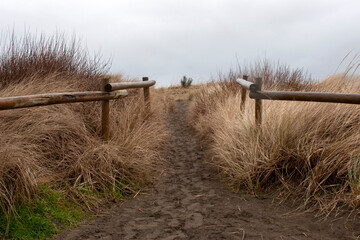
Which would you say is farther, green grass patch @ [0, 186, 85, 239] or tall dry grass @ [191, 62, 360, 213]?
tall dry grass @ [191, 62, 360, 213]

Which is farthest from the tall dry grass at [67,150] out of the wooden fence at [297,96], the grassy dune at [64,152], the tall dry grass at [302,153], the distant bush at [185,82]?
the distant bush at [185,82]

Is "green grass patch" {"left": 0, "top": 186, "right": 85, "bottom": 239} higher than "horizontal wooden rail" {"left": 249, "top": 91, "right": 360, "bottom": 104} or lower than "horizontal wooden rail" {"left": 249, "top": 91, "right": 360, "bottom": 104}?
lower

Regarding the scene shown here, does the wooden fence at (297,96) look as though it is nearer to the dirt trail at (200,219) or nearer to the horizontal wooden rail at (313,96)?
the horizontal wooden rail at (313,96)

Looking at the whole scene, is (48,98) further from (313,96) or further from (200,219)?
(313,96)

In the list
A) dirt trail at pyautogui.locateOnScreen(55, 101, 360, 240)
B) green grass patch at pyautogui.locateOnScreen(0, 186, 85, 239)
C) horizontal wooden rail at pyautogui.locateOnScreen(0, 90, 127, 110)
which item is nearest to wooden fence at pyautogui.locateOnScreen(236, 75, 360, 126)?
dirt trail at pyautogui.locateOnScreen(55, 101, 360, 240)

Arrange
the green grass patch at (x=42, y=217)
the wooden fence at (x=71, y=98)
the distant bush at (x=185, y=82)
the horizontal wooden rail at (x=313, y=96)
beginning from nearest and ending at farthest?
the green grass patch at (x=42, y=217)
the wooden fence at (x=71, y=98)
the horizontal wooden rail at (x=313, y=96)
the distant bush at (x=185, y=82)

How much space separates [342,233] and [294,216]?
56 centimetres

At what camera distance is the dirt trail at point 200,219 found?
3.38 meters

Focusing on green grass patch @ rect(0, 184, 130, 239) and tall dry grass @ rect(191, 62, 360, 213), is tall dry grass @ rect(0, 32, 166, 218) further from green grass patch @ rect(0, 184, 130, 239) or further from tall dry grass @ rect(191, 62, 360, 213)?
tall dry grass @ rect(191, 62, 360, 213)

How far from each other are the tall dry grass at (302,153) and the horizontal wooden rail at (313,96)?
0.33 meters

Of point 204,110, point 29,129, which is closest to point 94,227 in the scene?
point 29,129

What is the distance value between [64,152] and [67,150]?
49 millimetres

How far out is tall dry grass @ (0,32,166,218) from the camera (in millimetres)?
3572

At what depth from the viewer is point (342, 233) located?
328cm
